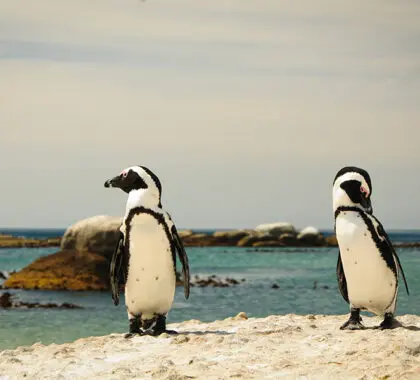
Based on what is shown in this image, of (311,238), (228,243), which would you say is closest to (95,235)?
(311,238)

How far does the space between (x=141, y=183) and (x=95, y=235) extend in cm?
1181

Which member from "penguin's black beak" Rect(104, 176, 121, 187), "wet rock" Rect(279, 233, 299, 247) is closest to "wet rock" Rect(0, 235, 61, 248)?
"wet rock" Rect(279, 233, 299, 247)

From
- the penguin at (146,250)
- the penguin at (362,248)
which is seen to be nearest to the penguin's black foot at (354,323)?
the penguin at (362,248)

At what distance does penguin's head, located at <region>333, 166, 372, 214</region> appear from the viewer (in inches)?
283

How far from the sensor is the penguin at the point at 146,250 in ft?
24.2

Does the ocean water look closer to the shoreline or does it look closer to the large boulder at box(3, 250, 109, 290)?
the large boulder at box(3, 250, 109, 290)

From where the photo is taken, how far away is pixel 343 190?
→ 23.7 ft

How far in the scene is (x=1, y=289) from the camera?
64.6 ft

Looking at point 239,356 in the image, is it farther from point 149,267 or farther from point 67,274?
point 67,274

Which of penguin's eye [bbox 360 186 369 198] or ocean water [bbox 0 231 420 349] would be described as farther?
ocean water [bbox 0 231 420 349]

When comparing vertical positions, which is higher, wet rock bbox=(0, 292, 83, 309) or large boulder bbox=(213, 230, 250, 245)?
large boulder bbox=(213, 230, 250, 245)

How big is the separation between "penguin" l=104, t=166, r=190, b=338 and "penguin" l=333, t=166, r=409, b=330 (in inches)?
55.4

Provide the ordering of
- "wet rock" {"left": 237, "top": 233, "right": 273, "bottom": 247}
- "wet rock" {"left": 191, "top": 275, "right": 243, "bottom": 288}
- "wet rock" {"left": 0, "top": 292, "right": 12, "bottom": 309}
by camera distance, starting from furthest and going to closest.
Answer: "wet rock" {"left": 237, "top": 233, "right": 273, "bottom": 247}
"wet rock" {"left": 191, "top": 275, "right": 243, "bottom": 288}
"wet rock" {"left": 0, "top": 292, "right": 12, "bottom": 309}

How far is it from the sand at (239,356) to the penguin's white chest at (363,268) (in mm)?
293
